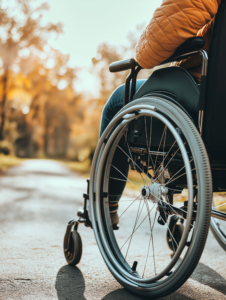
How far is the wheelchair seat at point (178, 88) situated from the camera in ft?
3.93

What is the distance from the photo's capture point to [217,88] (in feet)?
3.72

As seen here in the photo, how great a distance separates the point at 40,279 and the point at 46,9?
13.8 metres

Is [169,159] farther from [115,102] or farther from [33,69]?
[33,69]

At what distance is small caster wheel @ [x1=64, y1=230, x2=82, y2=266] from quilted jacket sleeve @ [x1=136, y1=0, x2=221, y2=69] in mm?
1039

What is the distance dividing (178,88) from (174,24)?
0.24 m

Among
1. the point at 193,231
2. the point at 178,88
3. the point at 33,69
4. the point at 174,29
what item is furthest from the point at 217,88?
the point at 33,69

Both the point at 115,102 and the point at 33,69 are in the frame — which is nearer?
the point at 115,102

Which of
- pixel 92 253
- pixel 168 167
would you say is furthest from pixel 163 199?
pixel 92 253

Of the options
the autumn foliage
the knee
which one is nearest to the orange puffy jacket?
the knee

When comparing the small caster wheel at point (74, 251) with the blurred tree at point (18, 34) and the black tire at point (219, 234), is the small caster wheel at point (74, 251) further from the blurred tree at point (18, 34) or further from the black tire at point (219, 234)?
the blurred tree at point (18, 34)

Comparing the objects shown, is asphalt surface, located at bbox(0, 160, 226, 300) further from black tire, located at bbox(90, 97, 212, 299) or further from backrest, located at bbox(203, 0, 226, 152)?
backrest, located at bbox(203, 0, 226, 152)

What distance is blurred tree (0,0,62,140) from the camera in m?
12.2

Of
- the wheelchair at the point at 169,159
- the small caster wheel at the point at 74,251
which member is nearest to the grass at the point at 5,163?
the small caster wheel at the point at 74,251

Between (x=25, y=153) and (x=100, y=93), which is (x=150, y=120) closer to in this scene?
(x=100, y=93)
